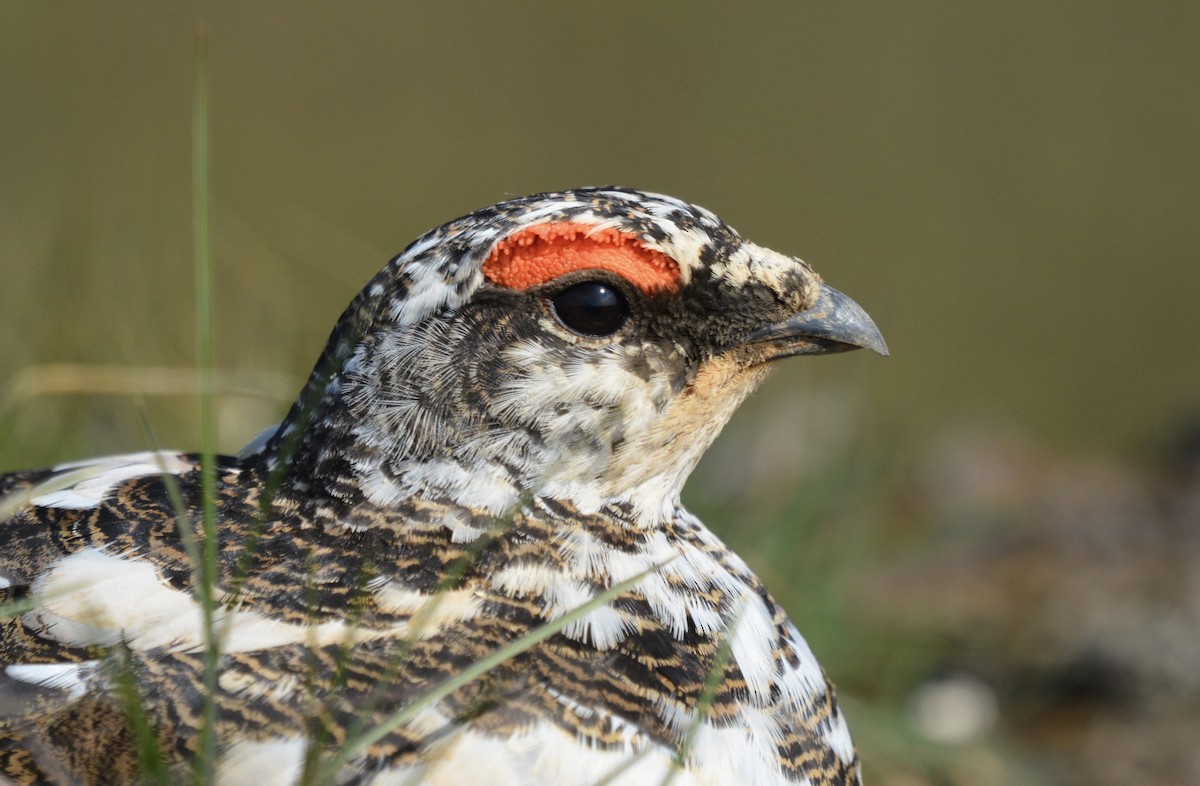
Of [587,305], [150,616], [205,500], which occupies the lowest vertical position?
[150,616]

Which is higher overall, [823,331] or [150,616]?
[823,331]

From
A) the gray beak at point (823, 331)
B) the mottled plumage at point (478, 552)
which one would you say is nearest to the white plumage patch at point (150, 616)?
the mottled plumage at point (478, 552)

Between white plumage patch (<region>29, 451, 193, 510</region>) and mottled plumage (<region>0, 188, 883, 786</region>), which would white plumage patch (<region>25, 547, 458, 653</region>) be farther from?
white plumage patch (<region>29, 451, 193, 510</region>)

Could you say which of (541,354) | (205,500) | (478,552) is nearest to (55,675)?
(205,500)

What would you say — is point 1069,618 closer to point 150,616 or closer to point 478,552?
point 478,552

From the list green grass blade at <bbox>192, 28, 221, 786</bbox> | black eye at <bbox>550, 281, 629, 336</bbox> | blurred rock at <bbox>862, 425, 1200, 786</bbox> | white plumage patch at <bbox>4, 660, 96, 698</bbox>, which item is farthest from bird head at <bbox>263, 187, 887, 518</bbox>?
blurred rock at <bbox>862, 425, 1200, 786</bbox>

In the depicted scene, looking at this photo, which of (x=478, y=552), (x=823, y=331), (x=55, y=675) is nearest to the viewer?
(x=55, y=675)

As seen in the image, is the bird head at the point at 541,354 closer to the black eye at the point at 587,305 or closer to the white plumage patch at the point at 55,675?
the black eye at the point at 587,305

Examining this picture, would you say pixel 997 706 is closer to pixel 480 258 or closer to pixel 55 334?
pixel 480 258
